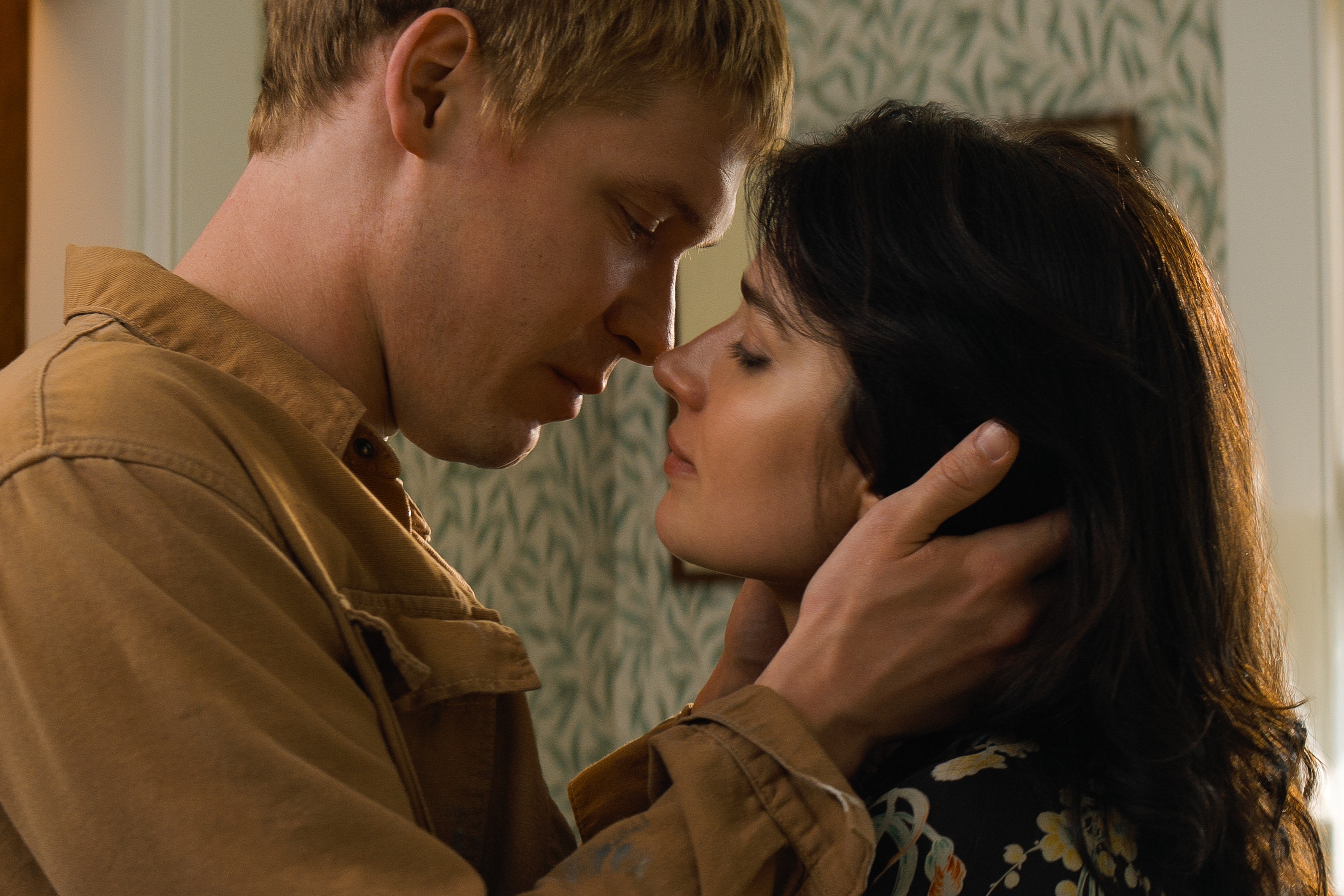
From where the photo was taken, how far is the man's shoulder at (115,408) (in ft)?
2.14

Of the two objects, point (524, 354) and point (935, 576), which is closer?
point (935, 576)

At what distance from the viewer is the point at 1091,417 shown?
3.11ft

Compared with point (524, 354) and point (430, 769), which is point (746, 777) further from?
point (524, 354)

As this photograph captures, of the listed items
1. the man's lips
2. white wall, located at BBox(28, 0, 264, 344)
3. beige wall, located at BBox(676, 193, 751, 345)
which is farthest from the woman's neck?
beige wall, located at BBox(676, 193, 751, 345)

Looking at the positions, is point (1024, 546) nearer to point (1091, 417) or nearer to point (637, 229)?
point (1091, 417)

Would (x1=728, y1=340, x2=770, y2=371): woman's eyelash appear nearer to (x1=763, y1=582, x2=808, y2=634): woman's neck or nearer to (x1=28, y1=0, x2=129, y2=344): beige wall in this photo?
(x1=763, y1=582, x2=808, y2=634): woman's neck

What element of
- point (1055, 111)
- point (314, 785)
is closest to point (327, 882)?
point (314, 785)

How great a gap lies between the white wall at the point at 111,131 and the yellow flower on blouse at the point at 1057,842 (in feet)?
4.60

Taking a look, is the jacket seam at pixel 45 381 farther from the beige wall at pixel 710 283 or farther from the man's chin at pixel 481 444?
the beige wall at pixel 710 283

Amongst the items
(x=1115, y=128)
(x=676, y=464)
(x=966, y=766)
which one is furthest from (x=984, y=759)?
(x=1115, y=128)

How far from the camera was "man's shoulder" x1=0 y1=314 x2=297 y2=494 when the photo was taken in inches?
25.6

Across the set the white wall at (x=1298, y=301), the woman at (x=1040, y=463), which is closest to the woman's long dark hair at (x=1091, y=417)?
the woman at (x=1040, y=463)

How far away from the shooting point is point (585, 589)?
289cm

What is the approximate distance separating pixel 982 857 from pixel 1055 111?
2.06 m
